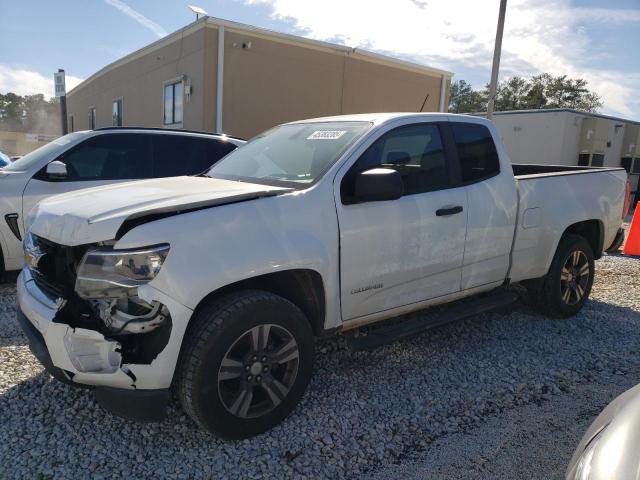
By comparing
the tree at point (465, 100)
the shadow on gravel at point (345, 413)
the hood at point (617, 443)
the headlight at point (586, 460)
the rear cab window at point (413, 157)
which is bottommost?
the shadow on gravel at point (345, 413)

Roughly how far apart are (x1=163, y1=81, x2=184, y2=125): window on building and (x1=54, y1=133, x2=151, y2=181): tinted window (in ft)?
27.8

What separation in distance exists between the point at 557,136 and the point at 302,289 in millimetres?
22593

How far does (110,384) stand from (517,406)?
2567 mm

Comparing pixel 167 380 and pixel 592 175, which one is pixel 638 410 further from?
pixel 592 175

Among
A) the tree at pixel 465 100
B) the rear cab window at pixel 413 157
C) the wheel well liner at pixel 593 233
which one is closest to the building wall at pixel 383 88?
the wheel well liner at pixel 593 233

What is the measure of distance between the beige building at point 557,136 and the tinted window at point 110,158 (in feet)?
68.0

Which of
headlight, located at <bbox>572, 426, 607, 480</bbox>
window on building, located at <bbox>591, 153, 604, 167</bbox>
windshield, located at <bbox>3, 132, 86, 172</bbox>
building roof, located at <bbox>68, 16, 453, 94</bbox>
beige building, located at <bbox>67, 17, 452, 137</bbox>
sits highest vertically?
building roof, located at <bbox>68, 16, 453, 94</bbox>

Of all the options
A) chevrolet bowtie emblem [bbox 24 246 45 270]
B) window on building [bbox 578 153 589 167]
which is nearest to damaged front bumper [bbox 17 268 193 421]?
chevrolet bowtie emblem [bbox 24 246 45 270]

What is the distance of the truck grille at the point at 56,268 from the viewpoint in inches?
108

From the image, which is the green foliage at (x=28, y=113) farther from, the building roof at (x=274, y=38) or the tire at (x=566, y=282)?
the tire at (x=566, y=282)

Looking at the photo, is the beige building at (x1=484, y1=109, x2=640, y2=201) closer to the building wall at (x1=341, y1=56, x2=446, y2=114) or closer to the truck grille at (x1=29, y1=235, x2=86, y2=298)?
the building wall at (x1=341, y1=56, x2=446, y2=114)

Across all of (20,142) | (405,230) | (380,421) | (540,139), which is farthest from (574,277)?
(20,142)

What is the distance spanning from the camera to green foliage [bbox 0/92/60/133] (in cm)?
6356

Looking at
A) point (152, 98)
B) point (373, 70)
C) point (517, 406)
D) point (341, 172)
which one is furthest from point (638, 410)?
point (152, 98)
